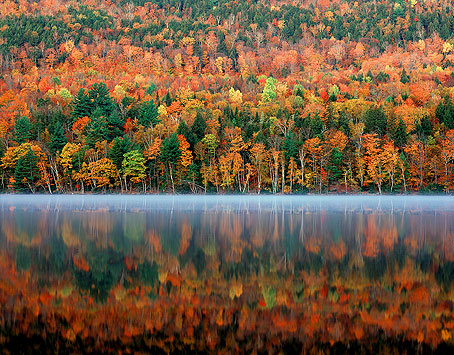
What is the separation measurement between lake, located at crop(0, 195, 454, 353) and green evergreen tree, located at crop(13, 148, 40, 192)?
2597 inches

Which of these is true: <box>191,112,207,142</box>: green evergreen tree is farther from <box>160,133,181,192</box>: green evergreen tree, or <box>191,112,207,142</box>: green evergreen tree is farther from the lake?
the lake

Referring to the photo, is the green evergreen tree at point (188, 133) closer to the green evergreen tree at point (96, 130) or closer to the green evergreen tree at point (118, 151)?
the green evergreen tree at point (118, 151)

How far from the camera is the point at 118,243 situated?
68.0ft

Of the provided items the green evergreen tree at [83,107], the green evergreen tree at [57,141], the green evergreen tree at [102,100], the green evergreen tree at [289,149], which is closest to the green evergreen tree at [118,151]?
the green evergreen tree at [57,141]

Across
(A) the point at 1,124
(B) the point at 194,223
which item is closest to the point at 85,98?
(A) the point at 1,124

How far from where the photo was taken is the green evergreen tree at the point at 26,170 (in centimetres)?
8419

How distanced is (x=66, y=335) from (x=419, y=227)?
2256 cm

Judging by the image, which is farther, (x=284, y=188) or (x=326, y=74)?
(x=326, y=74)

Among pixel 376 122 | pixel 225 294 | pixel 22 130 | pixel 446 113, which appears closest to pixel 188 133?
pixel 22 130

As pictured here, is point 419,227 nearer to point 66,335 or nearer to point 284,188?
point 66,335

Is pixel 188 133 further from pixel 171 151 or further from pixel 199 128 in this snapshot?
pixel 171 151

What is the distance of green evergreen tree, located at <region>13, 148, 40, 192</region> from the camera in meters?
84.2

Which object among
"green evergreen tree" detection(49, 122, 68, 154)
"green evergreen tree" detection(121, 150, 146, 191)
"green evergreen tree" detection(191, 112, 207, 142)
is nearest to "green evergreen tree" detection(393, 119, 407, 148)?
"green evergreen tree" detection(191, 112, 207, 142)

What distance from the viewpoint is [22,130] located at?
95.0 m
